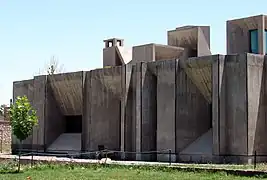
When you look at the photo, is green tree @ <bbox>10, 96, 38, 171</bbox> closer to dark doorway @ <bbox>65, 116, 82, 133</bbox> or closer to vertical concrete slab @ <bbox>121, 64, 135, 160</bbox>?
vertical concrete slab @ <bbox>121, 64, 135, 160</bbox>

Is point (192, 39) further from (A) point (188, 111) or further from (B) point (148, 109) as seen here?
(A) point (188, 111)

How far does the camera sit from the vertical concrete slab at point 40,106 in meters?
43.4

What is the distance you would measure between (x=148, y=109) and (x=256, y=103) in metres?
7.19

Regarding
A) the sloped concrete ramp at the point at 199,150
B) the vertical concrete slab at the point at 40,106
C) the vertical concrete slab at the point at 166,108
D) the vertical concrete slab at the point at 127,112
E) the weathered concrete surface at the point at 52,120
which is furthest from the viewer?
the weathered concrete surface at the point at 52,120

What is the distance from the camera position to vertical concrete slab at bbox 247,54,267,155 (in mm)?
29641

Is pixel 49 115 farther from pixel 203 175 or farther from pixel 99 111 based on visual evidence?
pixel 203 175

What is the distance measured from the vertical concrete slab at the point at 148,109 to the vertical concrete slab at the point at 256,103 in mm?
6963

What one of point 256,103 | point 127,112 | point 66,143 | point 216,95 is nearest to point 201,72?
point 216,95

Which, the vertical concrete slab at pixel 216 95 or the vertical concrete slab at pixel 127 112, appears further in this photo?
the vertical concrete slab at pixel 127 112

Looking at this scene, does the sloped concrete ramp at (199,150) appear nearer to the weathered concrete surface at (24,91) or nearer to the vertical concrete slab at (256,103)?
the vertical concrete slab at (256,103)

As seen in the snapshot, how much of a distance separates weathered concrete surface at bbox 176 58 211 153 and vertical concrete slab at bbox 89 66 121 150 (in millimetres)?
5774

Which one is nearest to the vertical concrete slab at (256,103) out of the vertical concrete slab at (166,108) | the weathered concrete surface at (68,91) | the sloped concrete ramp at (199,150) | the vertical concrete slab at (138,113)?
the sloped concrete ramp at (199,150)

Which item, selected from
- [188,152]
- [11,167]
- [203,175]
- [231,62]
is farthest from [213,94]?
[11,167]

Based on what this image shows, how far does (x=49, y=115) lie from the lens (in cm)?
4397
